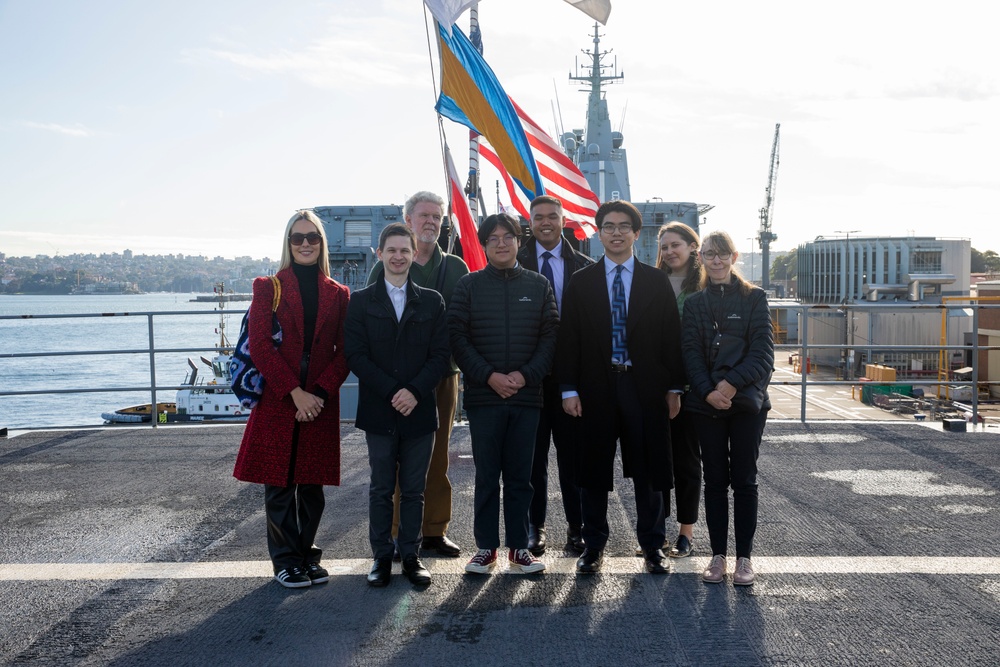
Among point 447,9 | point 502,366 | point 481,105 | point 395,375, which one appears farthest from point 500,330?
point 447,9

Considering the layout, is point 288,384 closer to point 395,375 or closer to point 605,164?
point 395,375

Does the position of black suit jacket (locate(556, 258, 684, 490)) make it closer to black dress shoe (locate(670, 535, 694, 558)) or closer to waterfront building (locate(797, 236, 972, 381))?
black dress shoe (locate(670, 535, 694, 558))

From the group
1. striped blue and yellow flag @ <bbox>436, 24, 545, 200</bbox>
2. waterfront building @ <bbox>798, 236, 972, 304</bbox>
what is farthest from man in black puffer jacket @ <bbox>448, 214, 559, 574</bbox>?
waterfront building @ <bbox>798, 236, 972, 304</bbox>

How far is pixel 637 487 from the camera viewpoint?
397 centimetres

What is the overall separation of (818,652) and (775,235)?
12615 cm

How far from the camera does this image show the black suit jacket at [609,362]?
3912 millimetres

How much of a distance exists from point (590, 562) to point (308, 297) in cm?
186

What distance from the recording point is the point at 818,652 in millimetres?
2922

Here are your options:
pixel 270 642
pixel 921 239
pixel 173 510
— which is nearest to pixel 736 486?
pixel 270 642

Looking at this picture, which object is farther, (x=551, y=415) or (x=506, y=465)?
(x=551, y=415)

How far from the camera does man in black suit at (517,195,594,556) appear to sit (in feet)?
13.6

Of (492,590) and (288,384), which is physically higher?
(288,384)

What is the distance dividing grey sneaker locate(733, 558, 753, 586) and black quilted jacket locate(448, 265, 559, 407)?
119cm

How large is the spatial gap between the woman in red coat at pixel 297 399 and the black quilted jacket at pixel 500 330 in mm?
595
